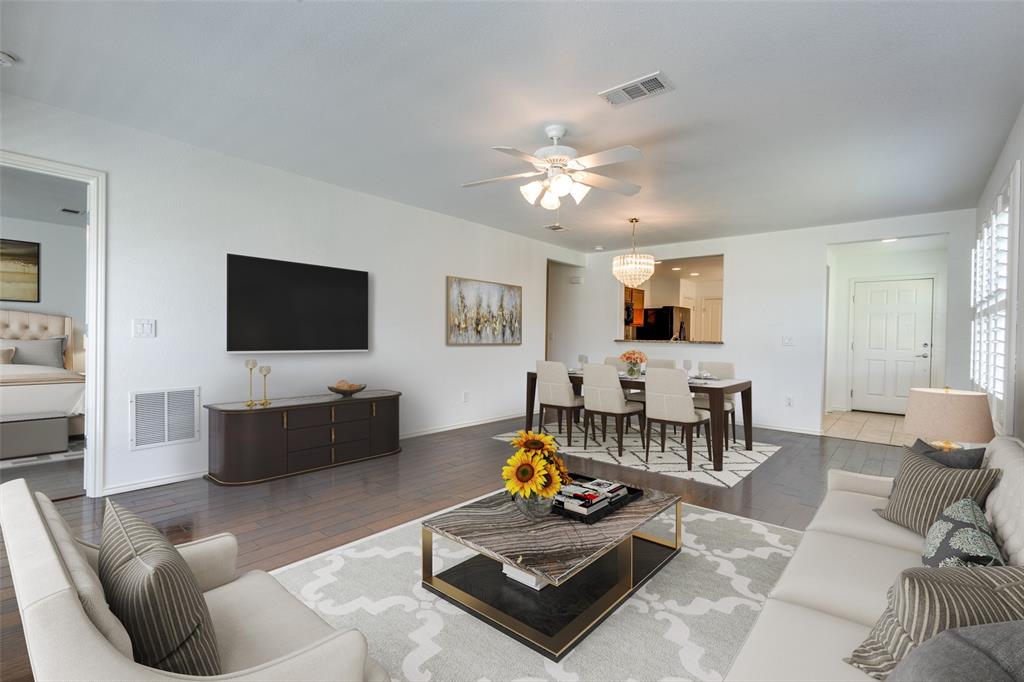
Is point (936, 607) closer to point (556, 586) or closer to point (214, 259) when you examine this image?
point (556, 586)

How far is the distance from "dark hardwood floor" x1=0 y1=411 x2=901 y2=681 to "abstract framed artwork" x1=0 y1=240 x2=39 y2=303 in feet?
11.9

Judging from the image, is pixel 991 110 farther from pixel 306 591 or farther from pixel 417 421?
pixel 417 421

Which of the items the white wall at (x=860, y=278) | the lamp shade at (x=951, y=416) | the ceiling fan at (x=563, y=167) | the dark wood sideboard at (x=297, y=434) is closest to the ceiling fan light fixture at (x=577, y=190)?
the ceiling fan at (x=563, y=167)

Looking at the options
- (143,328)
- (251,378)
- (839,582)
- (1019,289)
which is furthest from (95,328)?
(1019,289)

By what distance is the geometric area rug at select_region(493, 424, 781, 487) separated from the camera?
13.5 ft

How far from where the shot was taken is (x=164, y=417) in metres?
3.67

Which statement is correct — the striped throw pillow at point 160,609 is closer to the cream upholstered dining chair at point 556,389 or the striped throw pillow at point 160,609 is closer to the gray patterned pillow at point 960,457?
the gray patterned pillow at point 960,457

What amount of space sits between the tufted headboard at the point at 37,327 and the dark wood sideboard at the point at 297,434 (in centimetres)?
339

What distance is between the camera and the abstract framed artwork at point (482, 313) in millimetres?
5848

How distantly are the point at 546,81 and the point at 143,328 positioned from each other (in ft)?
10.7

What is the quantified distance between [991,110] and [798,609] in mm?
3265

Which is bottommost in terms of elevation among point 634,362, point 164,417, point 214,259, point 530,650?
point 530,650

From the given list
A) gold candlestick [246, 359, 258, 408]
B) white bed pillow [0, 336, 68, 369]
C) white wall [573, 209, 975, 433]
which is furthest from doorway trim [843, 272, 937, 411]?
white bed pillow [0, 336, 68, 369]

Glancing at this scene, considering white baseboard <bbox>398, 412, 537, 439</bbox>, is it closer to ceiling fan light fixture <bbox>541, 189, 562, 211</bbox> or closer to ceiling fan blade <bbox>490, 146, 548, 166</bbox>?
ceiling fan light fixture <bbox>541, 189, 562, 211</bbox>
